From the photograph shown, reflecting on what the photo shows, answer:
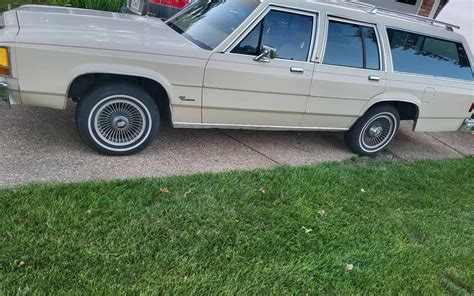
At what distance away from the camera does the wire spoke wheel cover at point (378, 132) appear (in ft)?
18.2

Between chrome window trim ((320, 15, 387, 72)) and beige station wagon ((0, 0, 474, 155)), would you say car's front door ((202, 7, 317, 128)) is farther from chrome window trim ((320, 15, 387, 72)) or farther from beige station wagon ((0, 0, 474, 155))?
chrome window trim ((320, 15, 387, 72))

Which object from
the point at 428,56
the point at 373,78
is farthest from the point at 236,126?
the point at 428,56

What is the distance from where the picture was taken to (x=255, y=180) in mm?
4293

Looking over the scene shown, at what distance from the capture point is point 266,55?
4.34 meters

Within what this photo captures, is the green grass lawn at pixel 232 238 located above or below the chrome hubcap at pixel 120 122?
below

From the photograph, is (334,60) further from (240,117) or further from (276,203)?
(276,203)

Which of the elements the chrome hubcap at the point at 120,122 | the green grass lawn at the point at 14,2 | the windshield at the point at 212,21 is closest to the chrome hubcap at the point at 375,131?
the windshield at the point at 212,21

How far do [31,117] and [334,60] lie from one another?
3486 mm

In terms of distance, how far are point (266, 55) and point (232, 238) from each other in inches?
76.9

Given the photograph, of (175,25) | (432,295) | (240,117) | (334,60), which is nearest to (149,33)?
(175,25)

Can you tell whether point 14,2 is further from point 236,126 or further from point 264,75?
point 264,75

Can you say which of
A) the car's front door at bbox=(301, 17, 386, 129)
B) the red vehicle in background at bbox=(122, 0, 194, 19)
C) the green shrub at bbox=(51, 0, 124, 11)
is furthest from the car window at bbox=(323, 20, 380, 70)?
the green shrub at bbox=(51, 0, 124, 11)

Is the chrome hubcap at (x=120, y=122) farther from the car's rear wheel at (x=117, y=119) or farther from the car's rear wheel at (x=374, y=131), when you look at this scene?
the car's rear wheel at (x=374, y=131)

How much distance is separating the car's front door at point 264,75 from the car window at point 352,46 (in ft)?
0.93
